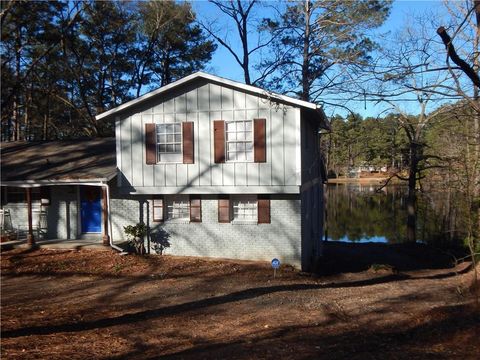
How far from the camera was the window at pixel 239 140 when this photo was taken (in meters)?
14.8

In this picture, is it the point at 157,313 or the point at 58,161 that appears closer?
the point at 157,313

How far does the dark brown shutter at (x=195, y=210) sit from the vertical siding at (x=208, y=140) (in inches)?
27.2

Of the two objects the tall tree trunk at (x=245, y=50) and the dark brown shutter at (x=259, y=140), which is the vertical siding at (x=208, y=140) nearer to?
the dark brown shutter at (x=259, y=140)

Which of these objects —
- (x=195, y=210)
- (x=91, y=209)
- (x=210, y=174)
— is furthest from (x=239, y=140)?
(x=91, y=209)

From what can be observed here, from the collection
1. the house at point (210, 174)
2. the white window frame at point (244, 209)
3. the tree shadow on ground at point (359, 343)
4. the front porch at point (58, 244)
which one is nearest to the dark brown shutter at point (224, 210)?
the house at point (210, 174)

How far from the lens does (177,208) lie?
631 inches

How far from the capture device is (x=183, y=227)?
51.7 feet

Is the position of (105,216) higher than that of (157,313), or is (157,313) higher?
(105,216)

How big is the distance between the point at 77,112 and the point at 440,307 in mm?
33765

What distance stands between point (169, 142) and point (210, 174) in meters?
1.81

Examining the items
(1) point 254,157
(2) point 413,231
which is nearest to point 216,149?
(1) point 254,157

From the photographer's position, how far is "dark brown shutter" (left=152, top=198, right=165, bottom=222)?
52.5ft

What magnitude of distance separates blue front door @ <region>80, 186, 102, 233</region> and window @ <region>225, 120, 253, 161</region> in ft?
18.6

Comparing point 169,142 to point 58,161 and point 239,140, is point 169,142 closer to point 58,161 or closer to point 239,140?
point 239,140
